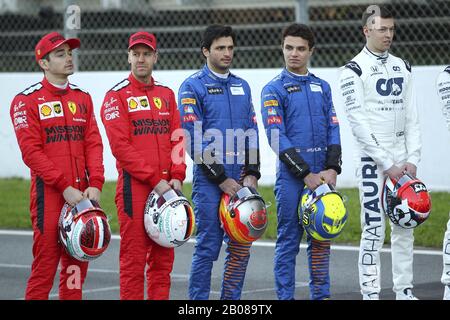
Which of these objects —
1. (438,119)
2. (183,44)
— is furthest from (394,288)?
(183,44)

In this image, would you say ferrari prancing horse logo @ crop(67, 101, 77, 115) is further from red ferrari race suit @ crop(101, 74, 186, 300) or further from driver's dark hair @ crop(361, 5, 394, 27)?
driver's dark hair @ crop(361, 5, 394, 27)

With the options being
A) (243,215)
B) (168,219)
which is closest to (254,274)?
(243,215)

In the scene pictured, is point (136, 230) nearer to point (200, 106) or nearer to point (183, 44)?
point (200, 106)

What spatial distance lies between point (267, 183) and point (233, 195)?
20.8 feet

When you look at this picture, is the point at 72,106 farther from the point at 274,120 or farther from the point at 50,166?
the point at 274,120

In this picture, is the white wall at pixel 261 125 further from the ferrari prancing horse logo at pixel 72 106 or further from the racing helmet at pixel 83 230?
the racing helmet at pixel 83 230

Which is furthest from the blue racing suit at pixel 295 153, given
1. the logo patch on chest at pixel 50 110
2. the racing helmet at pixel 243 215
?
the logo patch on chest at pixel 50 110

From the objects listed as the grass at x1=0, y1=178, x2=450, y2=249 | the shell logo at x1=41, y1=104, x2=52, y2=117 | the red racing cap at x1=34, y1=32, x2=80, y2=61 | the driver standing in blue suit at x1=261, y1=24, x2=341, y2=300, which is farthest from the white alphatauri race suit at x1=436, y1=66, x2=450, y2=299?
the shell logo at x1=41, y1=104, x2=52, y2=117

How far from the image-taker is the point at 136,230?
7.73 m

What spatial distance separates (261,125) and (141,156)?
6.14m

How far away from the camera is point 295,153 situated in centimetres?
822

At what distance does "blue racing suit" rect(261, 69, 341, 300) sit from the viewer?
830cm

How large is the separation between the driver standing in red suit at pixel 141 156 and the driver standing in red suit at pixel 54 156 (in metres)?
0.20

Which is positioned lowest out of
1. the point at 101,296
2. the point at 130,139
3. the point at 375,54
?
the point at 101,296
